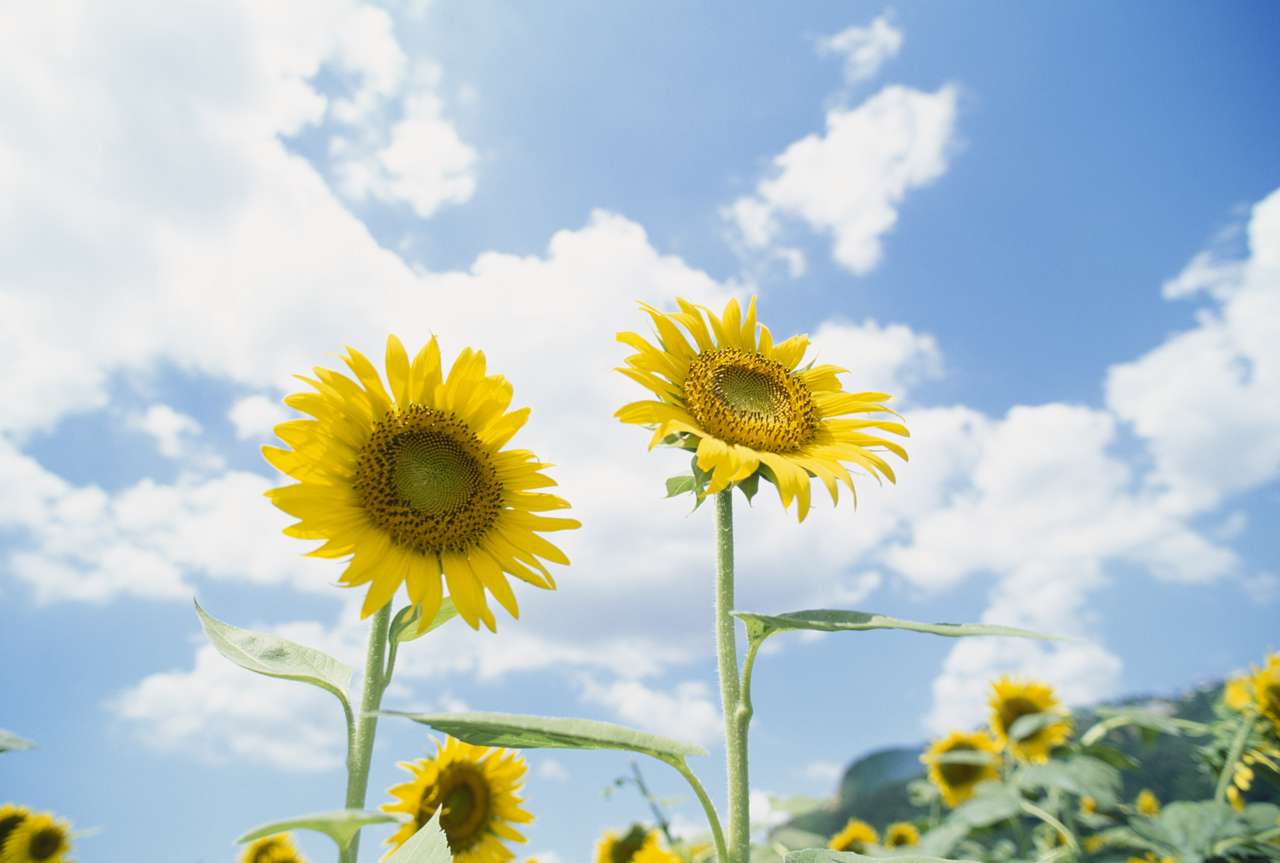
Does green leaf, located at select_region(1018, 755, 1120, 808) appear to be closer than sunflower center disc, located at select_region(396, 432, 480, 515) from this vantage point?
No

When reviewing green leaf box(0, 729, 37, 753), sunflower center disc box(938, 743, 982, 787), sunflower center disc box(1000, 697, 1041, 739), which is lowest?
green leaf box(0, 729, 37, 753)

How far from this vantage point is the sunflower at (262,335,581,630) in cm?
201

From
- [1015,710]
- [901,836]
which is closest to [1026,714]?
[1015,710]

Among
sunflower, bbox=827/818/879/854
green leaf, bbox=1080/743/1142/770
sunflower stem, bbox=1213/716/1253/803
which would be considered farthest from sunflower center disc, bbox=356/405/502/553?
sunflower, bbox=827/818/879/854

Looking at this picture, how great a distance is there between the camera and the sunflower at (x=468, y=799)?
329 cm

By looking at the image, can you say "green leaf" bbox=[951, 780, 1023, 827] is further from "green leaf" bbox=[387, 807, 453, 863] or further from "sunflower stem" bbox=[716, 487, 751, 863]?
"green leaf" bbox=[387, 807, 453, 863]

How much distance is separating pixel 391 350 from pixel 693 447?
3.15 ft

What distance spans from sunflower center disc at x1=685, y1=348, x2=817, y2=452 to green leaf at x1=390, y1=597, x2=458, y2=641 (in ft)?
3.22

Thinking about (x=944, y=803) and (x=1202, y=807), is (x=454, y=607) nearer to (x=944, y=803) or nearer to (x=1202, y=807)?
(x=1202, y=807)

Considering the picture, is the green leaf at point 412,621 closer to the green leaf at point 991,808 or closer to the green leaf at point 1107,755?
the green leaf at point 991,808

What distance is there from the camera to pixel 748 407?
262cm

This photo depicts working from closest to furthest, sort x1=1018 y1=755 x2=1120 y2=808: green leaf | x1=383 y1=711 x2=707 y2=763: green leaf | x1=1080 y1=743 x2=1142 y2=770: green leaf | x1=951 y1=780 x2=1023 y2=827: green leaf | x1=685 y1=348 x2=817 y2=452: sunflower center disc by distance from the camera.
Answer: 1. x1=383 y1=711 x2=707 y2=763: green leaf
2. x1=685 y1=348 x2=817 y2=452: sunflower center disc
3. x1=1018 y1=755 x2=1120 y2=808: green leaf
4. x1=951 y1=780 x2=1023 y2=827: green leaf
5. x1=1080 y1=743 x2=1142 y2=770: green leaf

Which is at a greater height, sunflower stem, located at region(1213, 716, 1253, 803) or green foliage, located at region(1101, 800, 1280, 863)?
sunflower stem, located at region(1213, 716, 1253, 803)

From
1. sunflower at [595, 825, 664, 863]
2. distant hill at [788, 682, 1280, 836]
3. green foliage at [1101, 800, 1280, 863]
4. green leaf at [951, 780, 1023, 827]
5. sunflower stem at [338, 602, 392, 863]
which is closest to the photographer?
sunflower stem at [338, 602, 392, 863]
